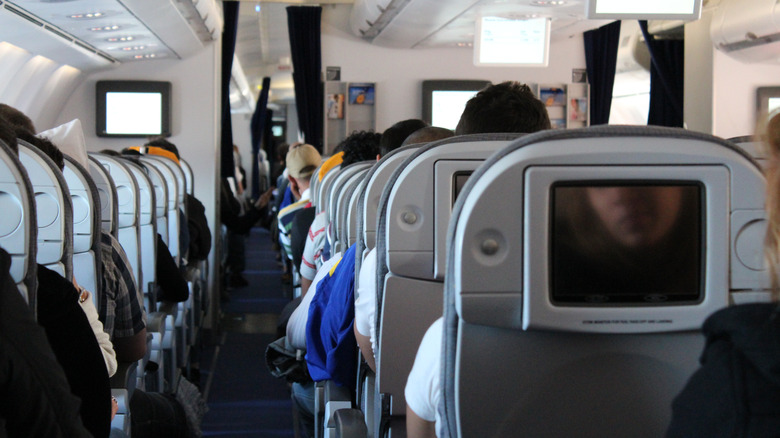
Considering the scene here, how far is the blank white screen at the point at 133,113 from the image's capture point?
8.81m

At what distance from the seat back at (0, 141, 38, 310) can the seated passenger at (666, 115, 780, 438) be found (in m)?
1.31

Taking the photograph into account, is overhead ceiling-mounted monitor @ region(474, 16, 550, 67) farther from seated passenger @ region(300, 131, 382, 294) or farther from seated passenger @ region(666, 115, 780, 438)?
seated passenger @ region(666, 115, 780, 438)

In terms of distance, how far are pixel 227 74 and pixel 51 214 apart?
7.46 metres

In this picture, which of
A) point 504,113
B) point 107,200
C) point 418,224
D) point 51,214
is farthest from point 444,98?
point 418,224

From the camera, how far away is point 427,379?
1587 mm

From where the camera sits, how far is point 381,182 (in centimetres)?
262

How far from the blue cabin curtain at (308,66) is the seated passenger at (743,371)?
364 inches

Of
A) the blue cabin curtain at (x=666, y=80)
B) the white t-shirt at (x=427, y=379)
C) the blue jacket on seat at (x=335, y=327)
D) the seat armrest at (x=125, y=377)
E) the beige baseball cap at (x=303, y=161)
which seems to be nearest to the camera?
the white t-shirt at (x=427, y=379)

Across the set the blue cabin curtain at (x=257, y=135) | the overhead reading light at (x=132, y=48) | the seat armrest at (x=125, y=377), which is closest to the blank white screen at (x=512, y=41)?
the overhead reading light at (x=132, y=48)

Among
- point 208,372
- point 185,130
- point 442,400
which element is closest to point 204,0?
point 185,130

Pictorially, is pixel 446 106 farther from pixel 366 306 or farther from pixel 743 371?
pixel 743 371

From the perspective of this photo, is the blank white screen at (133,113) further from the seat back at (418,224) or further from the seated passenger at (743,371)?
the seated passenger at (743,371)

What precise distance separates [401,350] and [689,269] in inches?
43.2

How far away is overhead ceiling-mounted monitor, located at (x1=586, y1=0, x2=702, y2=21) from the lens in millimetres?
5441
